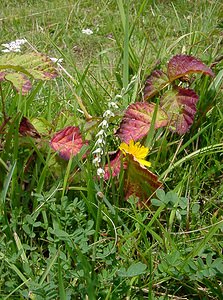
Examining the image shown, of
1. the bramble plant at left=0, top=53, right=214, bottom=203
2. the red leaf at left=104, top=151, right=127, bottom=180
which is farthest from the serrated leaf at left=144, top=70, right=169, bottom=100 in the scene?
the red leaf at left=104, top=151, right=127, bottom=180

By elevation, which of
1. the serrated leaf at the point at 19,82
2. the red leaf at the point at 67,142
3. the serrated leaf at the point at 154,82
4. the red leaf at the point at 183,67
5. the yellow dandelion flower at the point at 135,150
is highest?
the serrated leaf at the point at 19,82

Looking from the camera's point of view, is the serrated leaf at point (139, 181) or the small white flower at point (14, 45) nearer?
the serrated leaf at point (139, 181)

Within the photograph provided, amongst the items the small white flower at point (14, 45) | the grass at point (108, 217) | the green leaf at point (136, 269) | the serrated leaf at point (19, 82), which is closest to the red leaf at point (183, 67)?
the grass at point (108, 217)

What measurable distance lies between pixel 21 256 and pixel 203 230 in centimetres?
44

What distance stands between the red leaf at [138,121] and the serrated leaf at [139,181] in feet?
0.31

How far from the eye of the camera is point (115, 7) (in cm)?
350

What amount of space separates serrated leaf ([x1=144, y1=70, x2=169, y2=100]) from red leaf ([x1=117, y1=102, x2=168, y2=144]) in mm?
84

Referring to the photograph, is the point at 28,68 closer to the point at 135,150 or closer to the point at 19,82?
the point at 19,82

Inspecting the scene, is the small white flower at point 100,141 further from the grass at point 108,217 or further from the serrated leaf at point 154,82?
the serrated leaf at point 154,82

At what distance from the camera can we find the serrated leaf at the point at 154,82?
163cm

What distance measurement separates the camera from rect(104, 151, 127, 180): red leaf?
1392mm

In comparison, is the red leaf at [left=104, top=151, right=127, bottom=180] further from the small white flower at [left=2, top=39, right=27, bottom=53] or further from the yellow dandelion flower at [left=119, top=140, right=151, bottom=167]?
the small white flower at [left=2, top=39, right=27, bottom=53]

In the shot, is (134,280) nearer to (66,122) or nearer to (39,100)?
(66,122)

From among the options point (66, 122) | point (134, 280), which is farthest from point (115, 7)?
point (134, 280)
